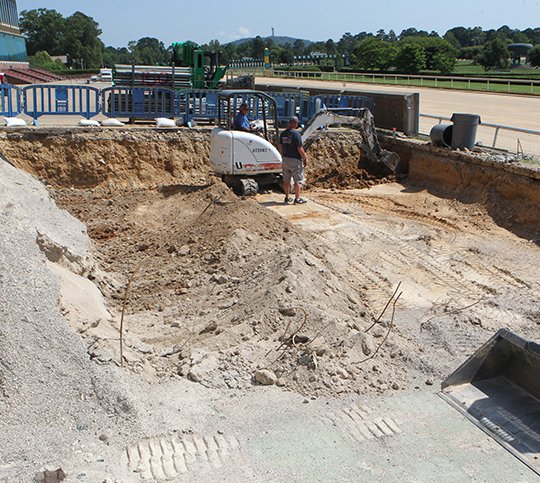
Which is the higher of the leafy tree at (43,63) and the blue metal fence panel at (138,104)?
the leafy tree at (43,63)

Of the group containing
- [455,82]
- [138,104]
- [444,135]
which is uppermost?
[455,82]

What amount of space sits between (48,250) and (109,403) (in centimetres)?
325

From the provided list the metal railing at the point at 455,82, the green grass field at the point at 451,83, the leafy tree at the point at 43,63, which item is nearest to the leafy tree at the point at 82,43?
the leafy tree at the point at 43,63

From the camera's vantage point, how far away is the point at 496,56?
68.1m

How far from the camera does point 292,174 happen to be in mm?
13992

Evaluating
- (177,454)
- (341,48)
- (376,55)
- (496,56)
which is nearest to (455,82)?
(376,55)

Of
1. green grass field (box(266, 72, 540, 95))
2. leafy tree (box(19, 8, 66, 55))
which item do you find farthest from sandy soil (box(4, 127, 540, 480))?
leafy tree (box(19, 8, 66, 55))

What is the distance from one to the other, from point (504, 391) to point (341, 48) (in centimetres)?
14892

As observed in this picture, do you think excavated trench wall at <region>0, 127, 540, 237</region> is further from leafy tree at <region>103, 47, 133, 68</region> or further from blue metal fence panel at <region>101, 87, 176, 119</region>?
leafy tree at <region>103, 47, 133, 68</region>

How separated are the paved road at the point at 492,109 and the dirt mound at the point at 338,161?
3.45 metres

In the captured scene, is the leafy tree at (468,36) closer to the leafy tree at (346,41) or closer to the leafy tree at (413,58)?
the leafy tree at (346,41)

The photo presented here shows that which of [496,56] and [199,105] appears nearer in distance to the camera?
[199,105]

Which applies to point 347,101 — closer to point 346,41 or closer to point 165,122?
point 165,122

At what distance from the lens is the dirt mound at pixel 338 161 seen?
16841 millimetres
